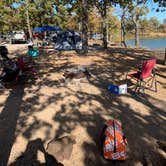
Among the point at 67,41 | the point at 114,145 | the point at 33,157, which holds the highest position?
the point at 67,41

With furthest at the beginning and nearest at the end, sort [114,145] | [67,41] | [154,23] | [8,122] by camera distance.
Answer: [154,23] < [67,41] < [8,122] < [114,145]

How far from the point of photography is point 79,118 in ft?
16.8

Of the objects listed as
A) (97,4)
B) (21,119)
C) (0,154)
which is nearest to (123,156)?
(0,154)

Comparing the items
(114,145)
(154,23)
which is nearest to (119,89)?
(114,145)

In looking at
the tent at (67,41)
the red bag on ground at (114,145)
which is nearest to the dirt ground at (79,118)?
the red bag on ground at (114,145)

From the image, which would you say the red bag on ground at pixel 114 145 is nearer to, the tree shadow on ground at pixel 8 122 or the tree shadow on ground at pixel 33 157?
the tree shadow on ground at pixel 33 157

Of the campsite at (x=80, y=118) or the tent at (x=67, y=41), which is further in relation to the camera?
the tent at (x=67, y=41)

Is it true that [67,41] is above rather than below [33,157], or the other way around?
above

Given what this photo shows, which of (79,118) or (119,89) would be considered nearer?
(79,118)

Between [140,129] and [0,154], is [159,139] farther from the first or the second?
[0,154]

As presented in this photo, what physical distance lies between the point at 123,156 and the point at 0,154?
7.18ft

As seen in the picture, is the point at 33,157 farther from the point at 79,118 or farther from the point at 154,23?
the point at 154,23

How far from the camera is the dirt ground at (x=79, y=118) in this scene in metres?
3.84

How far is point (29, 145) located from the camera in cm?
412
